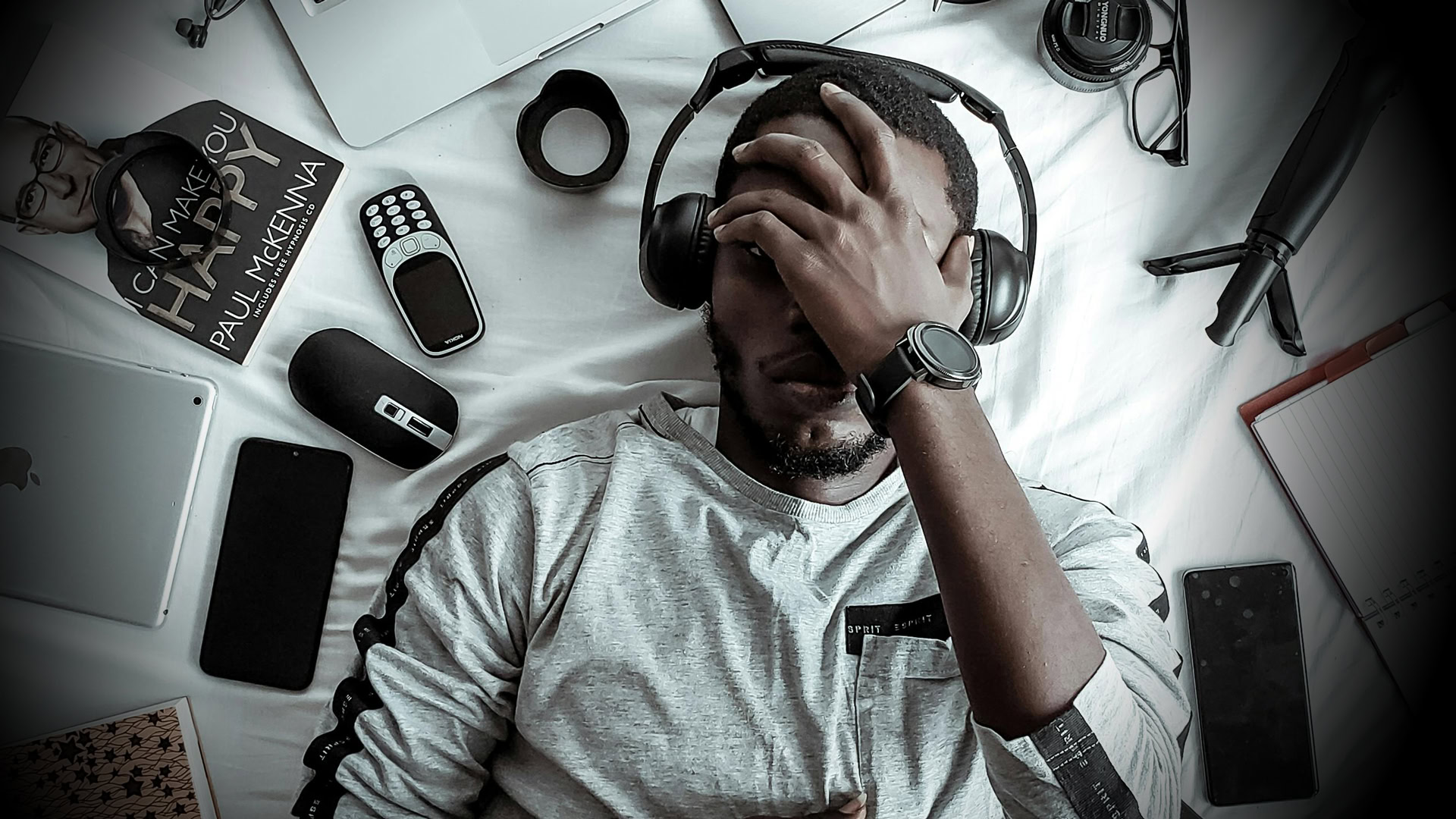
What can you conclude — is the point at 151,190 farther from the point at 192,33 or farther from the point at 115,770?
the point at 115,770

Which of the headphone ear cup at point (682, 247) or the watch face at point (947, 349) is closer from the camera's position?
the watch face at point (947, 349)

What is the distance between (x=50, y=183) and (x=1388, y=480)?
5.30ft

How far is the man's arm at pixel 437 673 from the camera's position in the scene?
2.93 ft

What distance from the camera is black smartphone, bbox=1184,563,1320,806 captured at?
1.15m

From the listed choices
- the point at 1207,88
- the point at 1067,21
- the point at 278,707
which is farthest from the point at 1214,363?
the point at 278,707

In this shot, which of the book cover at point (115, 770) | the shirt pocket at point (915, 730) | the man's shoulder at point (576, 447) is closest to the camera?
the shirt pocket at point (915, 730)

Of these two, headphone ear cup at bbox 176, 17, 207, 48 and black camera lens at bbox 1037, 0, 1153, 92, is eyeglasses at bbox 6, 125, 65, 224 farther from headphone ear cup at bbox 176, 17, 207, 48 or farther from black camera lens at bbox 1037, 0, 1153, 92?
black camera lens at bbox 1037, 0, 1153, 92

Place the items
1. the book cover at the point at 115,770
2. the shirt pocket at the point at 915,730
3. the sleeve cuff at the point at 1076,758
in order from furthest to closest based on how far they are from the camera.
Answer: the book cover at the point at 115,770
the shirt pocket at the point at 915,730
the sleeve cuff at the point at 1076,758

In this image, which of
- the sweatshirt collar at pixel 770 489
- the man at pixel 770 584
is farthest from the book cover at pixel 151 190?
the sweatshirt collar at pixel 770 489

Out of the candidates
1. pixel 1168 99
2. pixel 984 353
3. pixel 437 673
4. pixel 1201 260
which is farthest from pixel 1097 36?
pixel 437 673

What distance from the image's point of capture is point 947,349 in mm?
764

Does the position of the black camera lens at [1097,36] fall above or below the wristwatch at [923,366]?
above

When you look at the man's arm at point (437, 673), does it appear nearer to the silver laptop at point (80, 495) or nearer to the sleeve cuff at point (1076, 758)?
the silver laptop at point (80, 495)

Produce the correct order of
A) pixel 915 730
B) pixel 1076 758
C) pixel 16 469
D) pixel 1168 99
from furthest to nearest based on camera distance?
pixel 1168 99
pixel 16 469
pixel 915 730
pixel 1076 758
